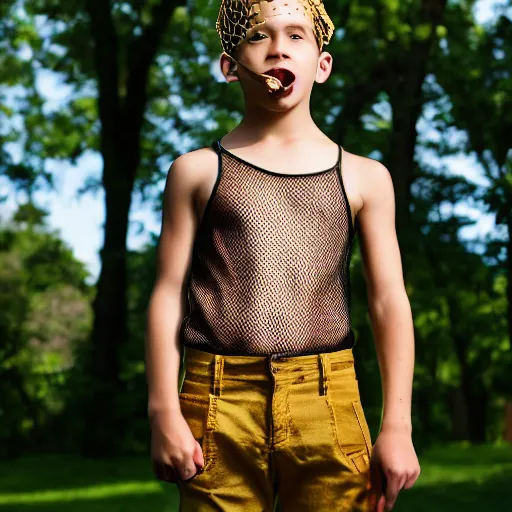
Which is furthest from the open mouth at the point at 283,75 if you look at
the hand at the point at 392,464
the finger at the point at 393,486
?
the finger at the point at 393,486

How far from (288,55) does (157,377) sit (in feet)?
3.38

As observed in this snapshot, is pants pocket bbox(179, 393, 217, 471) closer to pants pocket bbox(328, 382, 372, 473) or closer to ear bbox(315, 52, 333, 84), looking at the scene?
pants pocket bbox(328, 382, 372, 473)

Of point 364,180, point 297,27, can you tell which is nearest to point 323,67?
point 297,27

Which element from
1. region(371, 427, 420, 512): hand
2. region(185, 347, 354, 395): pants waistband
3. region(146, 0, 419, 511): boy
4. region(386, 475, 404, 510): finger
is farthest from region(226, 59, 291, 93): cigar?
region(386, 475, 404, 510): finger

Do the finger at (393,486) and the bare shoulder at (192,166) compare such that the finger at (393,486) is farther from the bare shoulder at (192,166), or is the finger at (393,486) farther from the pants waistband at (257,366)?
the bare shoulder at (192,166)

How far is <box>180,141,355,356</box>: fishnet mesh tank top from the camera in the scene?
10.4ft

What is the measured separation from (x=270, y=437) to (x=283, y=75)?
1.07 metres

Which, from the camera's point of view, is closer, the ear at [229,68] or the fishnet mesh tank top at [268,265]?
the fishnet mesh tank top at [268,265]

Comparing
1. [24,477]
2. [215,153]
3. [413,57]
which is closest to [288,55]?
[215,153]

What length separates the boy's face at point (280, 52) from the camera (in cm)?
327

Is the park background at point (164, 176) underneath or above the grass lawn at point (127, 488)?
above

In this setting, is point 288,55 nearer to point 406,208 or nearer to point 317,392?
point 317,392

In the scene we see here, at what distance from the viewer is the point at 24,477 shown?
20.1 meters

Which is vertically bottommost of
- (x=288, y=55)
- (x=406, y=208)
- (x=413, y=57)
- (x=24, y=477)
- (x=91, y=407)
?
(x=24, y=477)
